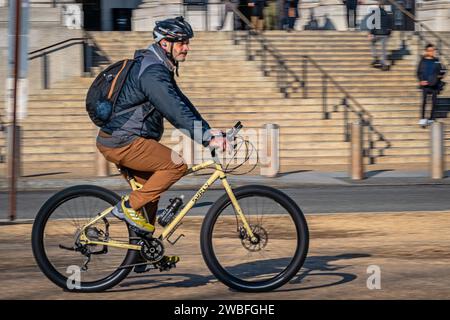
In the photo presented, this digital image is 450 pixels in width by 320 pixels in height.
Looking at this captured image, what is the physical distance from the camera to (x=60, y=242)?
23.0 ft

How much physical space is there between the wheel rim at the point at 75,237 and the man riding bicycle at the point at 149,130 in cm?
16

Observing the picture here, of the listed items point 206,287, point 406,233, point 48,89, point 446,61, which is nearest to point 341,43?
point 446,61

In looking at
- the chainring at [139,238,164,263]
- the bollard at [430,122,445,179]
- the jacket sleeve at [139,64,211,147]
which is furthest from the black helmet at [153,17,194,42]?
the bollard at [430,122,445,179]

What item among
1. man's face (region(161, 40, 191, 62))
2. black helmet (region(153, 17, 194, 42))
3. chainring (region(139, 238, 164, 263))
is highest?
black helmet (region(153, 17, 194, 42))

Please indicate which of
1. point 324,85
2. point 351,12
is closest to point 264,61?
point 324,85

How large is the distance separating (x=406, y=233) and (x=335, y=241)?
88 cm

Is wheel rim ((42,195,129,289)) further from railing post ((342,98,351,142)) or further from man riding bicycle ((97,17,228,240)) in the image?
railing post ((342,98,351,142))

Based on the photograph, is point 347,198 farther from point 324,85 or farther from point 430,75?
point 324,85

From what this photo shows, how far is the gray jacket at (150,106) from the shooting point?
6.71 m

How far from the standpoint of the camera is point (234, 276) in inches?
271

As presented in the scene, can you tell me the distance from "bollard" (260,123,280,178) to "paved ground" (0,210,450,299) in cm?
715

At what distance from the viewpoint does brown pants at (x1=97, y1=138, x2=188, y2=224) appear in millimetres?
6906

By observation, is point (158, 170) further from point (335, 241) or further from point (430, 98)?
point (430, 98)

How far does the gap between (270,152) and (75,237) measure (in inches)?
460
